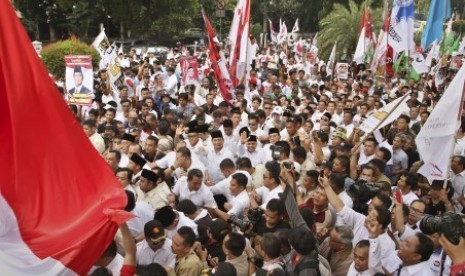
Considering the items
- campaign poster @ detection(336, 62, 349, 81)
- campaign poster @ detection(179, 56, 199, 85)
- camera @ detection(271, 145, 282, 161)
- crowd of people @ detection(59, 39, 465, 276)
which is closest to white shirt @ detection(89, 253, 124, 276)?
crowd of people @ detection(59, 39, 465, 276)

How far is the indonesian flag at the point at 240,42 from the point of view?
9602 millimetres

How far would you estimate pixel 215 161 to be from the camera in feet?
23.3

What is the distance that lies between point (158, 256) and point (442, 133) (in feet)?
10.5

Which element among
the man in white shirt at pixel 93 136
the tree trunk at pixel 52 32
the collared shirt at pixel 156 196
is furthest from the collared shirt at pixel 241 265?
the tree trunk at pixel 52 32

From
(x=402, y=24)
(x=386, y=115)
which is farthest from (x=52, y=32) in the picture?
(x=386, y=115)

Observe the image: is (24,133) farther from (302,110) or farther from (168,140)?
(302,110)

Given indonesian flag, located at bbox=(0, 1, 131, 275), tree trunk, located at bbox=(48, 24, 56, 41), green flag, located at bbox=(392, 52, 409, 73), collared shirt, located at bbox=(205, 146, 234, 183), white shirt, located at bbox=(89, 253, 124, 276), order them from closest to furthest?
indonesian flag, located at bbox=(0, 1, 131, 275), white shirt, located at bbox=(89, 253, 124, 276), collared shirt, located at bbox=(205, 146, 234, 183), green flag, located at bbox=(392, 52, 409, 73), tree trunk, located at bbox=(48, 24, 56, 41)

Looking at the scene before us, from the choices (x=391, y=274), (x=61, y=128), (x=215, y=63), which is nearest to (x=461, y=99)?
(x=391, y=274)

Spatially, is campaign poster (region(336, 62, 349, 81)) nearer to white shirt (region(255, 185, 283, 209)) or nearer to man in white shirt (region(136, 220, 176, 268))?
white shirt (region(255, 185, 283, 209))

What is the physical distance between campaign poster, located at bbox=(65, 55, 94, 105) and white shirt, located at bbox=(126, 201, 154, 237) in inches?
170

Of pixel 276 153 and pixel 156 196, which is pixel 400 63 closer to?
pixel 276 153

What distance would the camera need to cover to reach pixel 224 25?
37250 mm

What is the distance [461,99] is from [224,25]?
107ft

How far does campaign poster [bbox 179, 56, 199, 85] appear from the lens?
11984 millimetres
